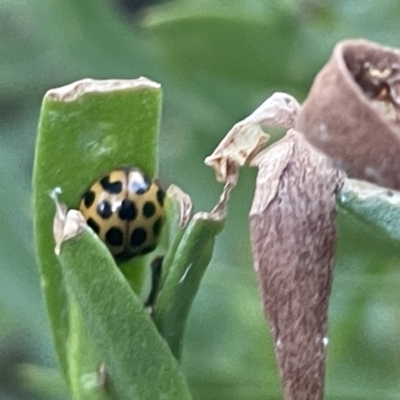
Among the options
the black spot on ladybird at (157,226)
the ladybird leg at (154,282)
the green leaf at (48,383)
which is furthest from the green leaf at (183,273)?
the green leaf at (48,383)

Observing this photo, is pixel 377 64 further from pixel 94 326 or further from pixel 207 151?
pixel 207 151

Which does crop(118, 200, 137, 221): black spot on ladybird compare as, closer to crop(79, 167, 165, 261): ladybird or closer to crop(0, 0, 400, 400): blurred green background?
crop(79, 167, 165, 261): ladybird

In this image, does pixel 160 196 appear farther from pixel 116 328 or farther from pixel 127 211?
pixel 116 328

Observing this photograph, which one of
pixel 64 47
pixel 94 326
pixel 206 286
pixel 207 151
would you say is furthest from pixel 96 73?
pixel 94 326

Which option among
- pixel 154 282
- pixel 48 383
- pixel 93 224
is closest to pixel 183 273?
pixel 154 282

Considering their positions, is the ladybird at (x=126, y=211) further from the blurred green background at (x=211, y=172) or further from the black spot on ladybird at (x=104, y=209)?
the blurred green background at (x=211, y=172)

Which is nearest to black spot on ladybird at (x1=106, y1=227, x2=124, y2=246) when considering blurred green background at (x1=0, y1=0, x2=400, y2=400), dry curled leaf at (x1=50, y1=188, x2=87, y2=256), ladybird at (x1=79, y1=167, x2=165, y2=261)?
ladybird at (x1=79, y1=167, x2=165, y2=261)
